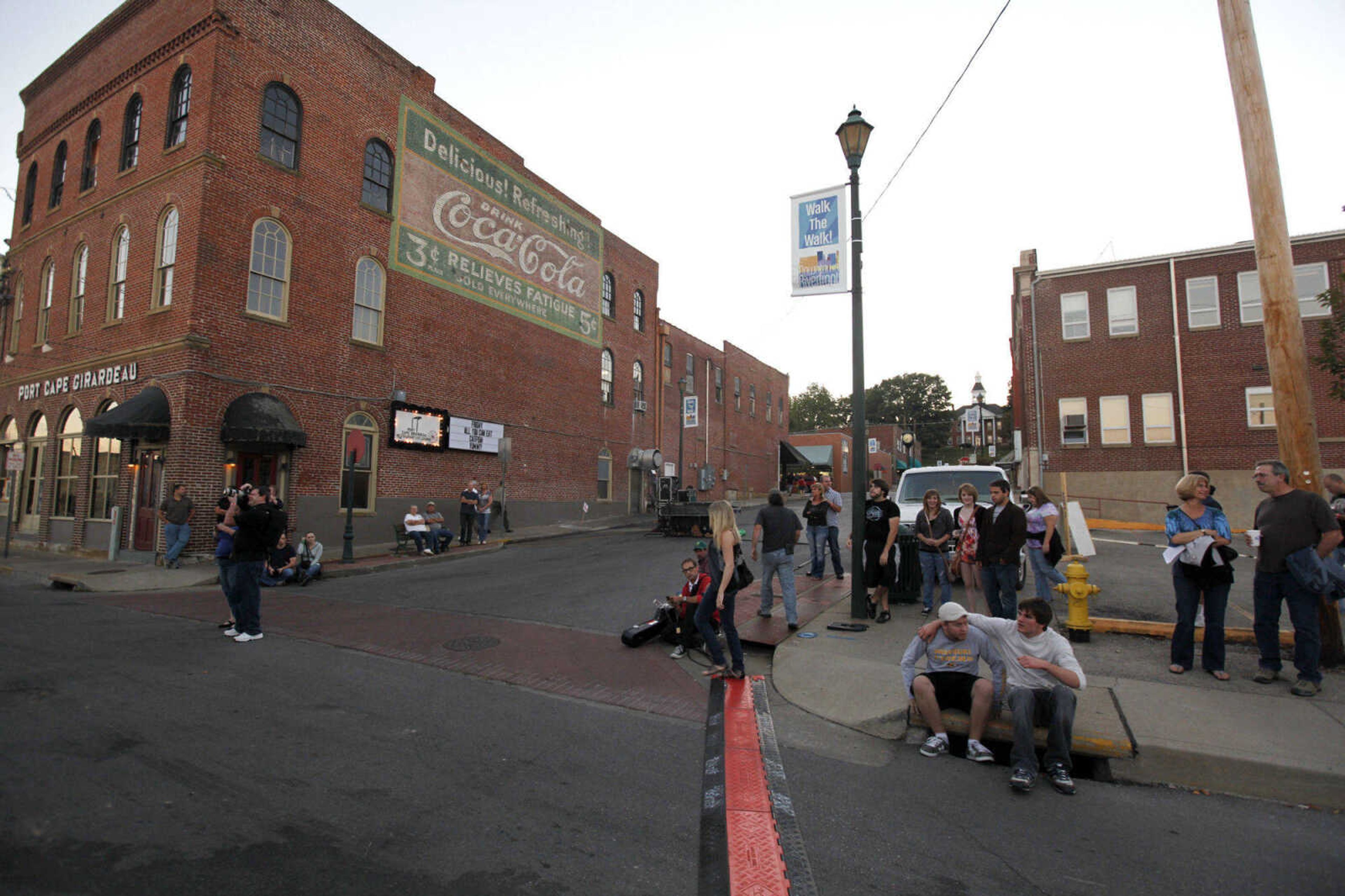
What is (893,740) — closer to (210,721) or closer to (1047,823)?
(1047,823)

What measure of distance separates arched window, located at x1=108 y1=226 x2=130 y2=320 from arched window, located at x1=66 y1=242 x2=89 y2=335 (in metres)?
1.62

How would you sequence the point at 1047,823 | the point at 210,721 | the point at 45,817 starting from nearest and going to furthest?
the point at 45,817 < the point at 1047,823 < the point at 210,721

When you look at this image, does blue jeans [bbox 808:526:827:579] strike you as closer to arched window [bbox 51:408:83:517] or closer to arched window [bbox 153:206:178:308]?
arched window [bbox 153:206:178:308]

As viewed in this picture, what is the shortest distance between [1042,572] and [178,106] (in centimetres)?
2064

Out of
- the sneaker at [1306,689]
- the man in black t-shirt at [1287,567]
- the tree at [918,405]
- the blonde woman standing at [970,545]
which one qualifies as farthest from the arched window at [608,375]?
the tree at [918,405]

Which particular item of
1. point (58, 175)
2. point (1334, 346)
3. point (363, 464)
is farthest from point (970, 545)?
point (58, 175)

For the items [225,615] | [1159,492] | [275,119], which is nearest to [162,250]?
[275,119]

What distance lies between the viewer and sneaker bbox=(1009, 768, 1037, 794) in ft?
13.5

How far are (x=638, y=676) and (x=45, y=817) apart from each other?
4.32 metres

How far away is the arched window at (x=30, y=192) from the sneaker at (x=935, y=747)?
93.7ft

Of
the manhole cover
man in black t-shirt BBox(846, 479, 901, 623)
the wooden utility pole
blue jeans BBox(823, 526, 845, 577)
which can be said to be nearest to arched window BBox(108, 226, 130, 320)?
the manhole cover

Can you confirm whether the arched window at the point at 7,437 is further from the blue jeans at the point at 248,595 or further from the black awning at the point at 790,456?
the black awning at the point at 790,456

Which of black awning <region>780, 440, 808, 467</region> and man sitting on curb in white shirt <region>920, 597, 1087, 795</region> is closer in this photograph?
man sitting on curb in white shirt <region>920, 597, 1087, 795</region>

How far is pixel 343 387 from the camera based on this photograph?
1731cm
